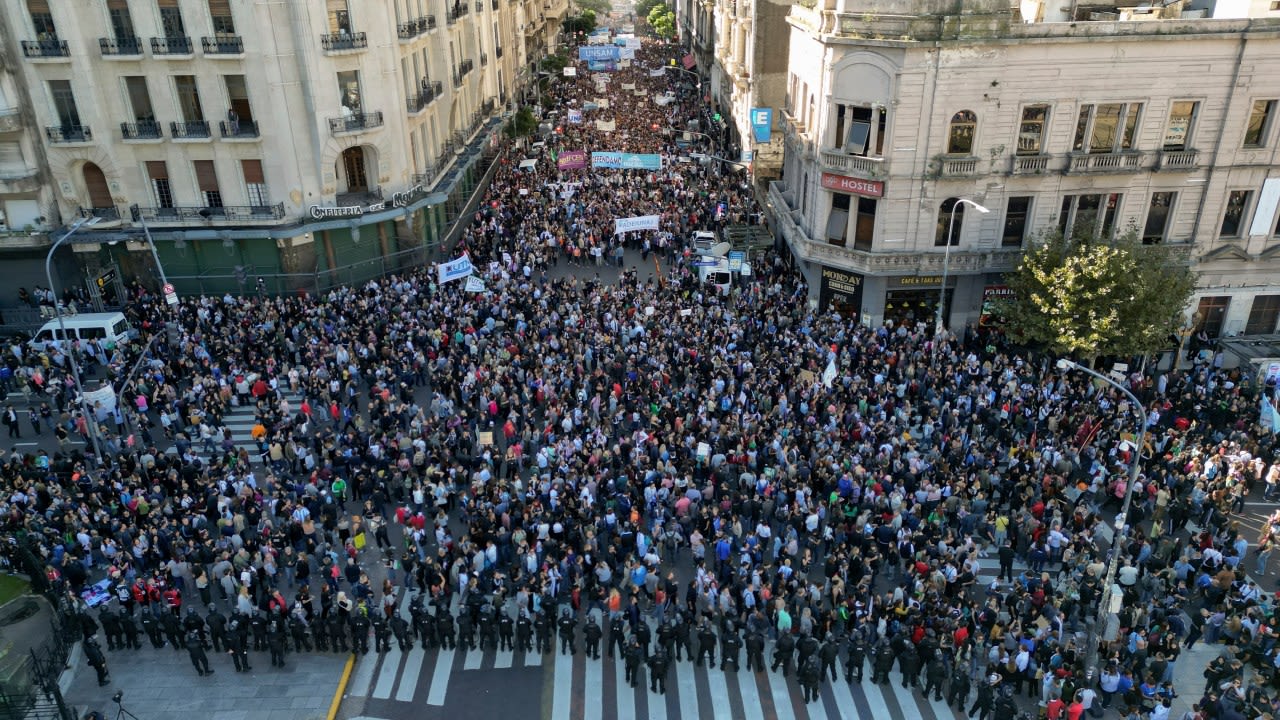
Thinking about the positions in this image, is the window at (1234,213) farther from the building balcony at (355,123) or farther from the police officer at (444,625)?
the building balcony at (355,123)

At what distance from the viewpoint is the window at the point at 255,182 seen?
130ft

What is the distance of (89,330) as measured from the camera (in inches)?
1358

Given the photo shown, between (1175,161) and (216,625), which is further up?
(1175,161)

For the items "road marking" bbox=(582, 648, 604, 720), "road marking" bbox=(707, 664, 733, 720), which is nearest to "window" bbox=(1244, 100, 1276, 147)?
"road marking" bbox=(707, 664, 733, 720)

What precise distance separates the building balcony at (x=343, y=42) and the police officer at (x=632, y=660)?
3005 centimetres

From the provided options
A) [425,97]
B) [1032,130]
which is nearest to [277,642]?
[1032,130]

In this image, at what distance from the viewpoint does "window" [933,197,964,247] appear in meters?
35.3

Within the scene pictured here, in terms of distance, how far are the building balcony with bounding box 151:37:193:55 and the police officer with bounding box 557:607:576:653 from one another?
101 feet

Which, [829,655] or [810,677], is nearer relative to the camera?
[810,677]

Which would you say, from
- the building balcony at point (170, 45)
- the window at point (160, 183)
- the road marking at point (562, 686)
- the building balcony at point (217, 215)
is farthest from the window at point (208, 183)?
the road marking at point (562, 686)

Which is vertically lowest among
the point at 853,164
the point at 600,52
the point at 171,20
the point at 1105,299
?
the point at 1105,299

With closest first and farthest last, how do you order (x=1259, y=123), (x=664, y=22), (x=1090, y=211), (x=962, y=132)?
1. (x=1259, y=123)
2. (x=962, y=132)
3. (x=1090, y=211)
4. (x=664, y=22)

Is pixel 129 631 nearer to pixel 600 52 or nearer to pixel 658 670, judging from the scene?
pixel 658 670

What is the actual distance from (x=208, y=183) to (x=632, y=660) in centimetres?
3215
